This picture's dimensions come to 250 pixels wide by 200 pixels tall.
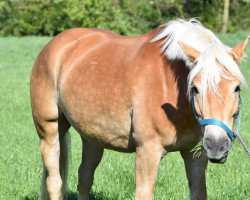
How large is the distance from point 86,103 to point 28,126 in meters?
4.97

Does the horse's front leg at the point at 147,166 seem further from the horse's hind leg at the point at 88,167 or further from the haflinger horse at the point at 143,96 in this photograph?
the horse's hind leg at the point at 88,167

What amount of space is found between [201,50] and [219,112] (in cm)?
48

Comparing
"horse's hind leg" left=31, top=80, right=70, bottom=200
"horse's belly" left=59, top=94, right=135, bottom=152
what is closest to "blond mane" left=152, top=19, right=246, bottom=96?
"horse's belly" left=59, top=94, right=135, bottom=152

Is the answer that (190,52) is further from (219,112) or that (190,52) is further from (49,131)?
(49,131)

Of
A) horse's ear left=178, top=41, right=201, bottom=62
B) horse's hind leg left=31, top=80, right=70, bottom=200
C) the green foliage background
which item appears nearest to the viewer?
horse's ear left=178, top=41, right=201, bottom=62

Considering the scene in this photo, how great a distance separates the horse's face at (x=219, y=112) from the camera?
3.54 meters

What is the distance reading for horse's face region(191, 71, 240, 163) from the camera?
3.54 meters

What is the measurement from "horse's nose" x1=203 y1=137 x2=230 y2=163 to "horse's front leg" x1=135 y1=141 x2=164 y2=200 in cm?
63

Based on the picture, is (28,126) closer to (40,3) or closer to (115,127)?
(115,127)

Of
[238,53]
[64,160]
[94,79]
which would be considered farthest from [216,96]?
[64,160]

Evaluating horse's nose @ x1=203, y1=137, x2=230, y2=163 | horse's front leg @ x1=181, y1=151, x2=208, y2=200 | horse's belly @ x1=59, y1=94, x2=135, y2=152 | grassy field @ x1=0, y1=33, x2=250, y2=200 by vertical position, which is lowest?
grassy field @ x1=0, y1=33, x2=250, y2=200

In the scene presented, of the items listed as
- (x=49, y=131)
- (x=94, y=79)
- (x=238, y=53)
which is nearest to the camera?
(x=238, y=53)

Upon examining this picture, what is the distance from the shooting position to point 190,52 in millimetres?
3812

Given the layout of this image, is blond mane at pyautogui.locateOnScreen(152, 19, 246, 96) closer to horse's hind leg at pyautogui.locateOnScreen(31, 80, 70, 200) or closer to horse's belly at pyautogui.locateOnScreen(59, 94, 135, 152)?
horse's belly at pyautogui.locateOnScreen(59, 94, 135, 152)
